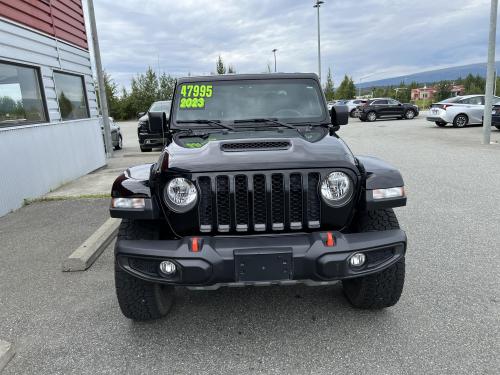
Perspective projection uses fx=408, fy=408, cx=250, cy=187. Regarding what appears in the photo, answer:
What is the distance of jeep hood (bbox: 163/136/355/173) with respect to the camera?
249 cm

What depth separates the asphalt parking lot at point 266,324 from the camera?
8.31 ft

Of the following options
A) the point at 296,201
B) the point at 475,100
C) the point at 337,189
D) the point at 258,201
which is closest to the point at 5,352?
the point at 258,201

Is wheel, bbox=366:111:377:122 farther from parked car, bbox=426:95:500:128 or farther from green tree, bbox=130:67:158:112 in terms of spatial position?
green tree, bbox=130:67:158:112

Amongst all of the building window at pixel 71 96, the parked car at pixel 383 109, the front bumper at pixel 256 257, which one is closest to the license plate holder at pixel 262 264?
the front bumper at pixel 256 257

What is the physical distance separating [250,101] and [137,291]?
1941mm

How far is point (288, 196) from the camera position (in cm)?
249

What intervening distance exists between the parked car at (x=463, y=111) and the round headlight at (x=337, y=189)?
18.2 m

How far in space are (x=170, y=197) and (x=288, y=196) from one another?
29.0 inches

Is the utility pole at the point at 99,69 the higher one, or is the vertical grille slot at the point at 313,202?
the utility pole at the point at 99,69

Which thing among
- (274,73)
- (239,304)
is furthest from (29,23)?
(239,304)

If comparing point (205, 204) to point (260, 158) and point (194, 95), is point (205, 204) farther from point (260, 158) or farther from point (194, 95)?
point (194, 95)

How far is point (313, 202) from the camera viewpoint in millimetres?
2549

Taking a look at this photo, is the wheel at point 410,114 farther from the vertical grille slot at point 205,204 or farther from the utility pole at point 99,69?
Answer: the vertical grille slot at point 205,204

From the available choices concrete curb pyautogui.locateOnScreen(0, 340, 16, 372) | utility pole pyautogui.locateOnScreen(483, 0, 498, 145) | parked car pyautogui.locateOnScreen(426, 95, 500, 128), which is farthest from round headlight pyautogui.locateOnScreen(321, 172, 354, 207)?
parked car pyautogui.locateOnScreen(426, 95, 500, 128)
